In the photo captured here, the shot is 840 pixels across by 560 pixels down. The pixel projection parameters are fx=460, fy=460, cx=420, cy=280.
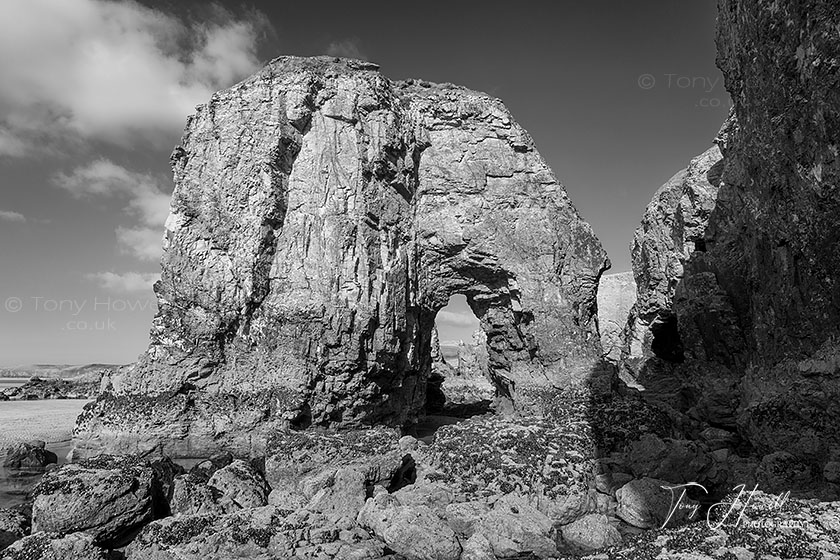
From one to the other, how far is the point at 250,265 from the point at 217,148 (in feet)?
26.8

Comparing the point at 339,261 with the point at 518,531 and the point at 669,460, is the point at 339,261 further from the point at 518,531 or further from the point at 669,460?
the point at 669,460

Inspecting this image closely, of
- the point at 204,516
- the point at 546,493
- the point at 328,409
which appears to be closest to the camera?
the point at 204,516

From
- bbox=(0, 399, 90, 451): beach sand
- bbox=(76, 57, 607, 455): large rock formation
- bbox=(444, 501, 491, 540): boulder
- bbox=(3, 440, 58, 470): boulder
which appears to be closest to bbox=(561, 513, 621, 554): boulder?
bbox=(444, 501, 491, 540): boulder

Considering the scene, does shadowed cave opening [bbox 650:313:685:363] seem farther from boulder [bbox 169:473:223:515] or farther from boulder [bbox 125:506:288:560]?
boulder [bbox 169:473:223:515]

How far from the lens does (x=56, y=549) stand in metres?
14.3

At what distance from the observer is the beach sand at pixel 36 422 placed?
115 feet

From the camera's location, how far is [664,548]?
14.0 metres

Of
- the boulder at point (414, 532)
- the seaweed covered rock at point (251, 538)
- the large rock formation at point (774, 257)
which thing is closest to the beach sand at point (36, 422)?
the seaweed covered rock at point (251, 538)

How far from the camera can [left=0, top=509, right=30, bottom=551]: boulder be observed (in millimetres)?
16234

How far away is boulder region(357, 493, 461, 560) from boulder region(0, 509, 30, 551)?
12364 mm

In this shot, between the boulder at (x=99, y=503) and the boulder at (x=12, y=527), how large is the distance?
1.72 ft

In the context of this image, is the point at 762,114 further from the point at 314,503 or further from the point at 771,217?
the point at 314,503

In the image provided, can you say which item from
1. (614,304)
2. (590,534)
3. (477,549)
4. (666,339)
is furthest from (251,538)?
(614,304)

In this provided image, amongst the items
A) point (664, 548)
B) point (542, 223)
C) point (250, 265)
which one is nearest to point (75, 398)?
point (250, 265)
